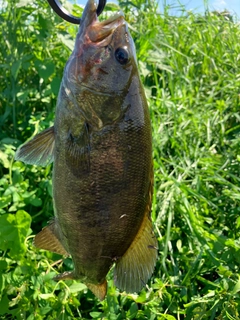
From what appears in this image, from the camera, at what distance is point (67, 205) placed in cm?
122

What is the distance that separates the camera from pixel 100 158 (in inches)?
46.4

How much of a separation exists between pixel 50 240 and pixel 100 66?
0.56 metres

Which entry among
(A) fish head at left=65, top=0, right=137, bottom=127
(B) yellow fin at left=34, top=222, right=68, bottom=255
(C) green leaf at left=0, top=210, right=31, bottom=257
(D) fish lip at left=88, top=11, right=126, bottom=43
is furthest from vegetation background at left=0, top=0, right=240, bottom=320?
(D) fish lip at left=88, top=11, right=126, bottom=43

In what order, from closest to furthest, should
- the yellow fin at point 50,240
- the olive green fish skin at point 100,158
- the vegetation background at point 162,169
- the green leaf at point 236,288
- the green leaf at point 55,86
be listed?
the olive green fish skin at point 100,158, the yellow fin at point 50,240, the green leaf at point 236,288, the vegetation background at point 162,169, the green leaf at point 55,86

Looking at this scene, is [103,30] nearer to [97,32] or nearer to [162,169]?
[97,32]

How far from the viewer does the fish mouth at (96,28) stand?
1.20m

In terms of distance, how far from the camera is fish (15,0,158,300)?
1171 millimetres

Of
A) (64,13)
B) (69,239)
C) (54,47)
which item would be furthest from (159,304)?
(54,47)

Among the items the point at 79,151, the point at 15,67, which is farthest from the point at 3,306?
the point at 15,67

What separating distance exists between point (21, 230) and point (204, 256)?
40.6 inches

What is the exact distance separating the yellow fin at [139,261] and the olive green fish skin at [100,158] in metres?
0.02

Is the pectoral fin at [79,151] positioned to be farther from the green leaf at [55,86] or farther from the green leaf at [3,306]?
the green leaf at [55,86]

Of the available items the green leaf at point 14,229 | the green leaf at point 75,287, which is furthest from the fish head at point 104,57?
the green leaf at point 75,287

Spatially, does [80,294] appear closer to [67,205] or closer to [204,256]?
[204,256]
